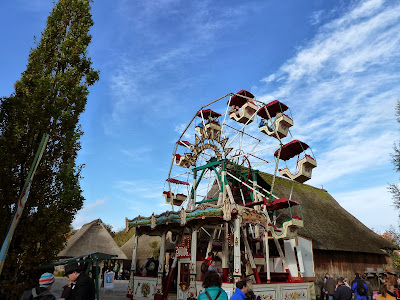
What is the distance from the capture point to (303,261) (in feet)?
61.3

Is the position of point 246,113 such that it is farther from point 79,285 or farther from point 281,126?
point 79,285

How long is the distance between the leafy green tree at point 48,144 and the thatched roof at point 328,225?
624 inches

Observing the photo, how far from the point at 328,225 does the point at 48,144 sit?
2133 cm

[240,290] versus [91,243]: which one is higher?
[91,243]

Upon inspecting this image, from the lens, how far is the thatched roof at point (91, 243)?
25703 millimetres

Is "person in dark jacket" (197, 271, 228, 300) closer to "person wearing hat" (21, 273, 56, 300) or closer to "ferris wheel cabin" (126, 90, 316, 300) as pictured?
"person wearing hat" (21, 273, 56, 300)

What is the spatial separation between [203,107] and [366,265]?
58.0 ft

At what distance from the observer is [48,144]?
38.4ft

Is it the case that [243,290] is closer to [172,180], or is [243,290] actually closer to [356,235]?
[172,180]

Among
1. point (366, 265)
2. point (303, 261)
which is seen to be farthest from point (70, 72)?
point (366, 265)

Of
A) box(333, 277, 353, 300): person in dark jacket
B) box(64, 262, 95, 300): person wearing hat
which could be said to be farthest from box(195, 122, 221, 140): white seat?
box(64, 262, 95, 300): person wearing hat

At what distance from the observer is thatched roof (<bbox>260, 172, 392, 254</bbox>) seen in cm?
2167

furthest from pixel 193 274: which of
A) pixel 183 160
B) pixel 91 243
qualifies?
pixel 91 243

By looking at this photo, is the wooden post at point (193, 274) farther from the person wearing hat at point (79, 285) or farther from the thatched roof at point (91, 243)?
the thatched roof at point (91, 243)
